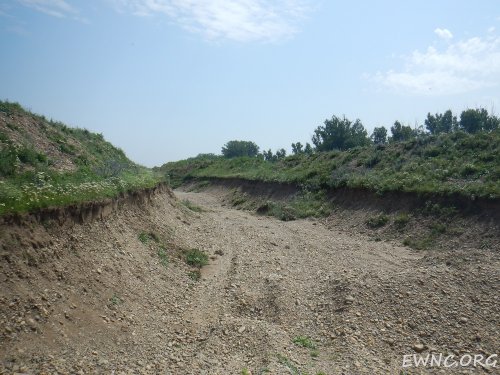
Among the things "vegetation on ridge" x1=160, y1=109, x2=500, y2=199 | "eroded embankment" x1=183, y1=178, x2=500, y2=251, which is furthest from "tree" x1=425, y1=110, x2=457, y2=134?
"eroded embankment" x1=183, y1=178, x2=500, y2=251

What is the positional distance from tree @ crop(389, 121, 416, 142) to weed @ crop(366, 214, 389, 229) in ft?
132

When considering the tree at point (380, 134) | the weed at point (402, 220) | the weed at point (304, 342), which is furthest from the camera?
the tree at point (380, 134)

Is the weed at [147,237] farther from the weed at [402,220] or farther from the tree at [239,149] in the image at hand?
the tree at [239,149]

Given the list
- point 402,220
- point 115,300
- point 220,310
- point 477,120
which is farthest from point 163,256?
point 477,120

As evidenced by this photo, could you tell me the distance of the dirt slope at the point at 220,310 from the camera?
22.4 ft

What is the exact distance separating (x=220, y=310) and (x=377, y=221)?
11.9 m

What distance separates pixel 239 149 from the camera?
325 ft

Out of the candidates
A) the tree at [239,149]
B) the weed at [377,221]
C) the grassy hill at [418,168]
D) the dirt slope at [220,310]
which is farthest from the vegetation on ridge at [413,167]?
the tree at [239,149]

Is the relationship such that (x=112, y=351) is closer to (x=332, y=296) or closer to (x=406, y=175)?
(x=332, y=296)

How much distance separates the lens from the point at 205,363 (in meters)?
7.16

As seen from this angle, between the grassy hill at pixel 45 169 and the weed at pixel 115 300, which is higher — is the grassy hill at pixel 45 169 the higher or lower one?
the higher one

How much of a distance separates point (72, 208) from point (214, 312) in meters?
4.14

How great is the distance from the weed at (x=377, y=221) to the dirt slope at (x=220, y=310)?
588cm

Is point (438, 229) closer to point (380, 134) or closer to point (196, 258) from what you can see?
point (196, 258)
